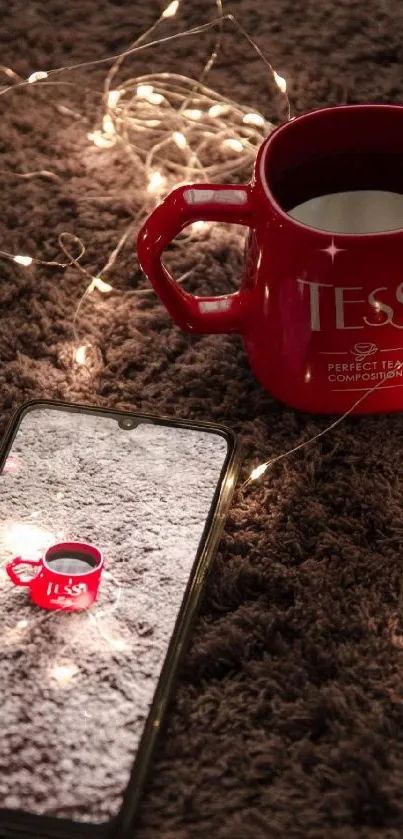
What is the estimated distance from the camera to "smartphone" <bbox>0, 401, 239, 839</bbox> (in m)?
0.43

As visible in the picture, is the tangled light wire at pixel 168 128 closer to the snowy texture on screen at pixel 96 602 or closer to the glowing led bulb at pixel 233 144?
the glowing led bulb at pixel 233 144

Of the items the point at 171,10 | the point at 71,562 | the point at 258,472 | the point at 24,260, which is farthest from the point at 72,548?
the point at 171,10

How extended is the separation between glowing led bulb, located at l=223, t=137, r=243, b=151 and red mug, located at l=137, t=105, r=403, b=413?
0.19 m

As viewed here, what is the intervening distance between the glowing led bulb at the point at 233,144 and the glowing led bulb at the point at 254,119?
0.02 m

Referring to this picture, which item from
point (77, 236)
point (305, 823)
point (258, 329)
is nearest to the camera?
point (305, 823)

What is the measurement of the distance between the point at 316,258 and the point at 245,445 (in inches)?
5.1

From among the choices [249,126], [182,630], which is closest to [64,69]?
[249,126]

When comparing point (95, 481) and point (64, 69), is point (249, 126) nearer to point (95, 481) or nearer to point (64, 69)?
point (64, 69)

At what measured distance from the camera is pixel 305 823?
0.42 meters

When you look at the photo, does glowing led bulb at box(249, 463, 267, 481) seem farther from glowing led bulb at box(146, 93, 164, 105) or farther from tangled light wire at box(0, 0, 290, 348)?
glowing led bulb at box(146, 93, 164, 105)

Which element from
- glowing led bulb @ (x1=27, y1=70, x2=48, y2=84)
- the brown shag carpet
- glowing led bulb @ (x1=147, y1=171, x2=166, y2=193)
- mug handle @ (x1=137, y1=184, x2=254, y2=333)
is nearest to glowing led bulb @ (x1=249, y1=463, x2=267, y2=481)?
the brown shag carpet

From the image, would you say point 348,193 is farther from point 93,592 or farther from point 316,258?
point 93,592

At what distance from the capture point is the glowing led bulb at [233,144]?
70 cm

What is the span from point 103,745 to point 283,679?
89mm
